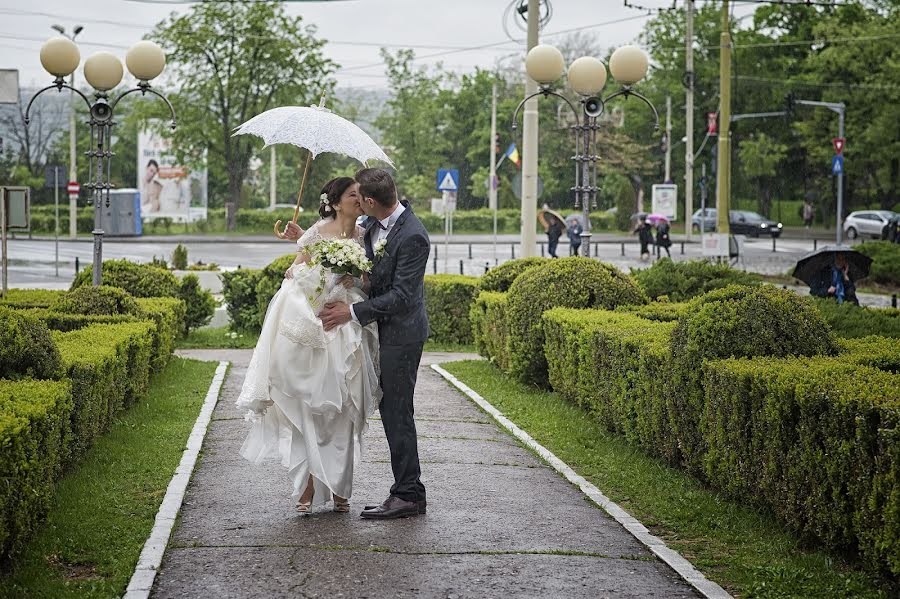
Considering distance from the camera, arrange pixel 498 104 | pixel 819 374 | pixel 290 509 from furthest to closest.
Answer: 1. pixel 498 104
2. pixel 290 509
3. pixel 819 374

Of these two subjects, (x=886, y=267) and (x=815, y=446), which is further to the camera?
(x=886, y=267)

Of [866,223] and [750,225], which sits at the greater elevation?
[866,223]

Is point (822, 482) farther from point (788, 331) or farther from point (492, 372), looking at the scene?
point (492, 372)

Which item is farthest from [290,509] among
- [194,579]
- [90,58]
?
[90,58]

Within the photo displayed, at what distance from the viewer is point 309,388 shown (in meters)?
7.12

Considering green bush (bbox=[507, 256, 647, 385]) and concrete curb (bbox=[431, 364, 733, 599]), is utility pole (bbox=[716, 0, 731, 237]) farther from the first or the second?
concrete curb (bbox=[431, 364, 733, 599])

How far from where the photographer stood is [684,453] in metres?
8.40

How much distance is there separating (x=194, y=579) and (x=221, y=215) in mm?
69629

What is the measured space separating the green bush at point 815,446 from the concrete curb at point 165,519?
3.20 m

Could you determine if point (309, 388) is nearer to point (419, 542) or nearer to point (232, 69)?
point (419, 542)

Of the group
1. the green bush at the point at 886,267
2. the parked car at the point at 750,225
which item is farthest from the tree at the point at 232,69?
the green bush at the point at 886,267

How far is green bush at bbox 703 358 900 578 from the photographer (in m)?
5.66

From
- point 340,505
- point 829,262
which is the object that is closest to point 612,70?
point 829,262

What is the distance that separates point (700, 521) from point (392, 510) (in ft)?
5.73
